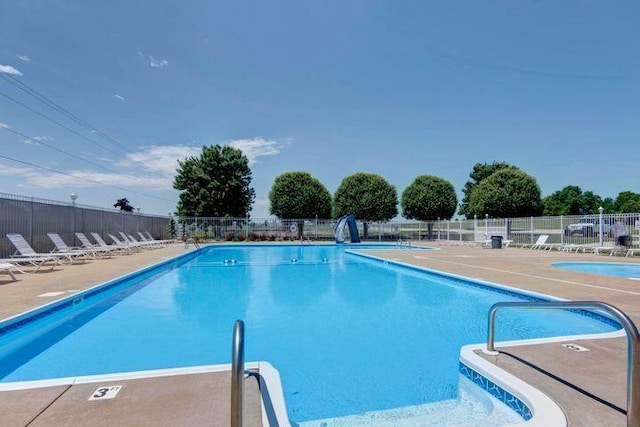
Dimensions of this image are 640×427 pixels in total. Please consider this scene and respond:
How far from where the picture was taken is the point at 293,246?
23.7 metres

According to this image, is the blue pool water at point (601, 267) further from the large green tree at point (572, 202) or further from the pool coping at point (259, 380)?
the large green tree at point (572, 202)

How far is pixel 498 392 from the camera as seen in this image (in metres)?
2.90

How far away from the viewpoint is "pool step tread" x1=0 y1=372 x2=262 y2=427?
2.18m

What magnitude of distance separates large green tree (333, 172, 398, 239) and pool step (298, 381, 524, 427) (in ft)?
86.0

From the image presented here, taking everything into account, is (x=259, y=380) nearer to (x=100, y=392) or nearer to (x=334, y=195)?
(x=100, y=392)

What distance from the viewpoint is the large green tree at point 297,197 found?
95.6 feet

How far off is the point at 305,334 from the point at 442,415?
8.97ft

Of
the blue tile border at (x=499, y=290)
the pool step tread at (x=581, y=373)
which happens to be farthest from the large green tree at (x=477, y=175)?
the pool step tread at (x=581, y=373)

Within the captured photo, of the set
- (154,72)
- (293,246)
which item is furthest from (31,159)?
(293,246)

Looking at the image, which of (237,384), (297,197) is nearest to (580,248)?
(297,197)

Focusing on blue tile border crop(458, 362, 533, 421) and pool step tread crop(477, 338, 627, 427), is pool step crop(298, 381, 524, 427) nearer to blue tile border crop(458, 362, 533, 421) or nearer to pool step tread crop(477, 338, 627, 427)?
blue tile border crop(458, 362, 533, 421)

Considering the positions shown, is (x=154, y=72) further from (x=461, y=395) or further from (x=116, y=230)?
(x=461, y=395)

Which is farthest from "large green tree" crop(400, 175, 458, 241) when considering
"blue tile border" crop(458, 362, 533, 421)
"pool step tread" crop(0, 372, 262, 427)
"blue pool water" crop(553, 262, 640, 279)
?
"pool step tread" crop(0, 372, 262, 427)

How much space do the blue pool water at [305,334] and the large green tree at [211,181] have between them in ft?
65.1
